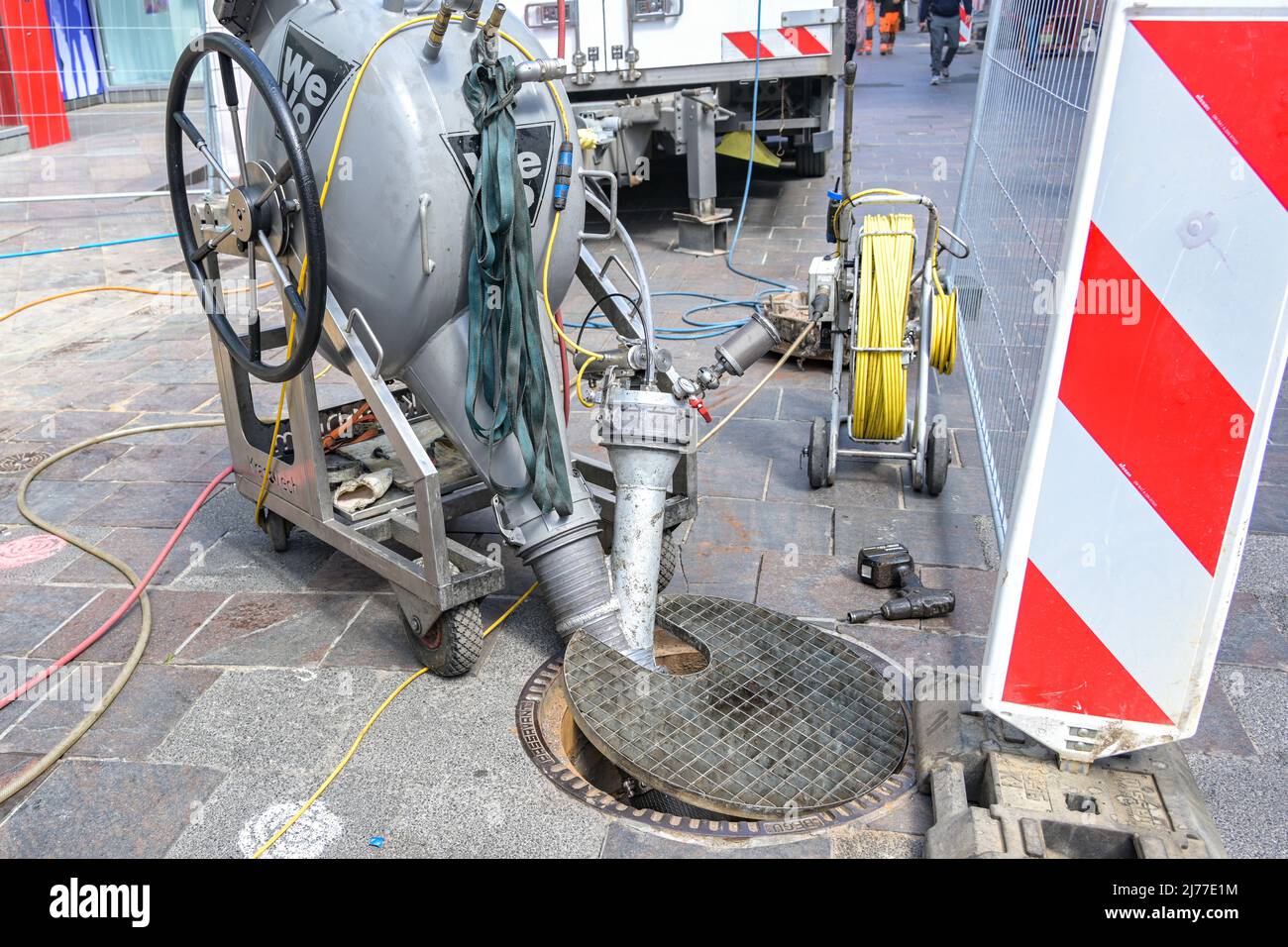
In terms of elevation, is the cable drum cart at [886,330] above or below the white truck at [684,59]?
below

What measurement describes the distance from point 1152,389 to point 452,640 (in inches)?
81.2

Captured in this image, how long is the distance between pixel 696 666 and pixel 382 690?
0.99m

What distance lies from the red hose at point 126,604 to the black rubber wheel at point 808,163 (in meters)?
7.64

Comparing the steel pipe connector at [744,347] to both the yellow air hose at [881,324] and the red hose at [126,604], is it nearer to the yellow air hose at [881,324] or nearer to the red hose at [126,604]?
the yellow air hose at [881,324]

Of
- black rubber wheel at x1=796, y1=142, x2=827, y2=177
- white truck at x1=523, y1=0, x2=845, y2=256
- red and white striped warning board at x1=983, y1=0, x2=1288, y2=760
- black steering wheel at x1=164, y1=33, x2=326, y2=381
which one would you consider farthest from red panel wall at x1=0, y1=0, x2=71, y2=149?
red and white striped warning board at x1=983, y1=0, x2=1288, y2=760

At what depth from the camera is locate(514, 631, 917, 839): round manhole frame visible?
2.75 meters

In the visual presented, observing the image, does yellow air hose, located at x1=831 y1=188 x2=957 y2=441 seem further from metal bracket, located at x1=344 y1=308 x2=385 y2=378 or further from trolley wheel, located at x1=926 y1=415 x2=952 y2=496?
metal bracket, located at x1=344 y1=308 x2=385 y2=378

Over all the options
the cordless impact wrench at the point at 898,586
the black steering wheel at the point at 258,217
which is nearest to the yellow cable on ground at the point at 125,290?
the black steering wheel at the point at 258,217

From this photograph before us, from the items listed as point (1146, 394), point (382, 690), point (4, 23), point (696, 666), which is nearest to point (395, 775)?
point (382, 690)

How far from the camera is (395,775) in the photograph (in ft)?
9.78

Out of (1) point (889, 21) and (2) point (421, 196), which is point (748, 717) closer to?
(2) point (421, 196)

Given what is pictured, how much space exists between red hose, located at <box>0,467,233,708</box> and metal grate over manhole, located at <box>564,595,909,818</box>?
1.63 m

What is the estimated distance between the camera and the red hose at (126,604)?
3424 mm

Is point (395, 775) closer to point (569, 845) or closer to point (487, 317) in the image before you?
point (569, 845)
